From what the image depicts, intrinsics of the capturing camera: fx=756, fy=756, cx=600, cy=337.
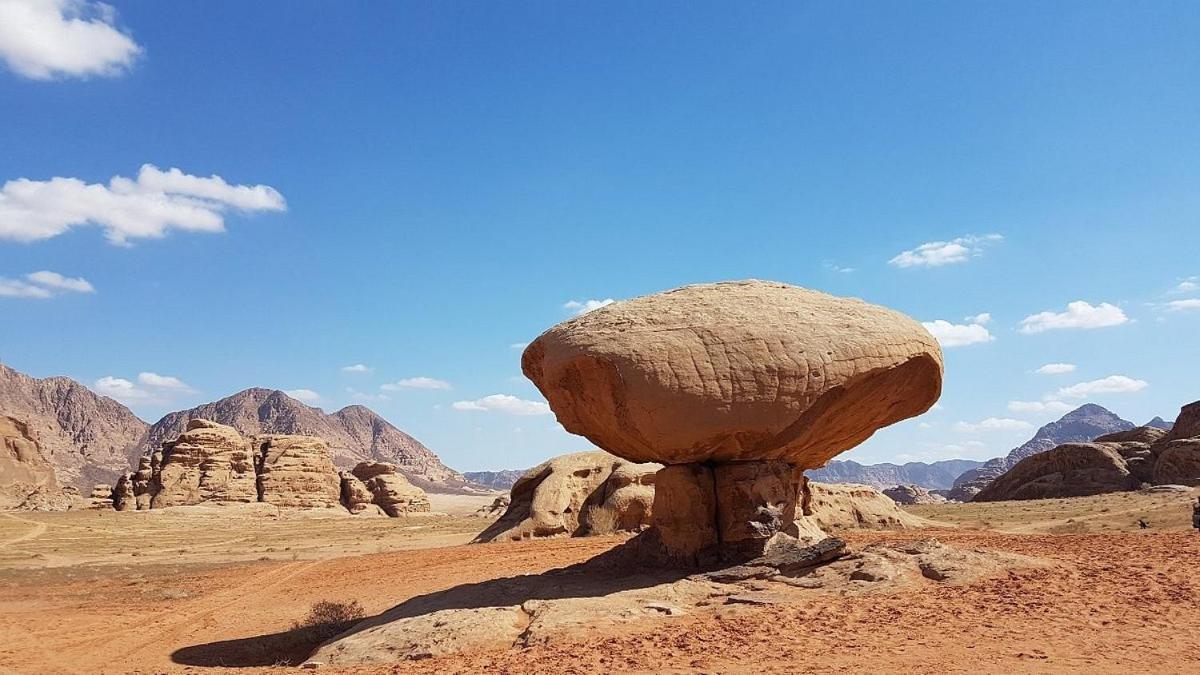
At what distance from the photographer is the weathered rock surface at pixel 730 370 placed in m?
9.81

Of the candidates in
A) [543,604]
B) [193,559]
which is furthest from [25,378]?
[543,604]

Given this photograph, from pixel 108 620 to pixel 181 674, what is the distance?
20.7ft

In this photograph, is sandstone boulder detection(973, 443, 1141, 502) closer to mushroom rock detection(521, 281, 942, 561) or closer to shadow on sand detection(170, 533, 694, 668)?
mushroom rock detection(521, 281, 942, 561)

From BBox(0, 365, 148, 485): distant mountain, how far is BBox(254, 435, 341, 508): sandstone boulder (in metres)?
90.2

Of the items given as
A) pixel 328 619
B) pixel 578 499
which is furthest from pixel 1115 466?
pixel 328 619

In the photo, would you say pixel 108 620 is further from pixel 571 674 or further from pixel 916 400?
pixel 916 400

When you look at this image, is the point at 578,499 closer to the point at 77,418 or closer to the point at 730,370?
the point at 730,370

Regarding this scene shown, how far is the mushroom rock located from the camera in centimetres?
982

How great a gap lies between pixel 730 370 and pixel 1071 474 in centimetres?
3427

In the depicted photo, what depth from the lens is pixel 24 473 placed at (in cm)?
6262

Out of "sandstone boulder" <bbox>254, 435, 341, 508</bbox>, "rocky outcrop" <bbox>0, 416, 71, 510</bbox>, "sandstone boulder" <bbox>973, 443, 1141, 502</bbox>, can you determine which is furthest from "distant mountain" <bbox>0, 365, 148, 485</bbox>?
"sandstone boulder" <bbox>973, 443, 1141, 502</bbox>

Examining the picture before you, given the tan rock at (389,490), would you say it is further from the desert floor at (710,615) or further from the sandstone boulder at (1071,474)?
the sandstone boulder at (1071,474)

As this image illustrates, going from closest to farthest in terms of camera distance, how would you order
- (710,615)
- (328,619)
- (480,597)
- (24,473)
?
(710,615) < (480,597) < (328,619) < (24,473)

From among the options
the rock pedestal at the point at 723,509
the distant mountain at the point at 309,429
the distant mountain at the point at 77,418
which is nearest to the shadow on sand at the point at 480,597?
the rock pedestal at the point at 723,509
